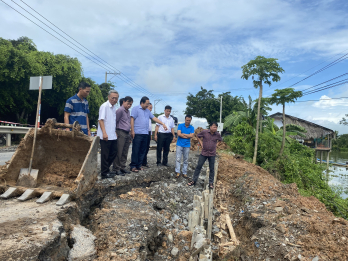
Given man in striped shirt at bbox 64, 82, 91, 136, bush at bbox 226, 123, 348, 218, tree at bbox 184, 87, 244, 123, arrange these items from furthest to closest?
tree at bbox 184, 87, 244, 123, bush at bbox 226, 123, 348, 218, man in striped shirt at bbox 64, 82, 91, 136

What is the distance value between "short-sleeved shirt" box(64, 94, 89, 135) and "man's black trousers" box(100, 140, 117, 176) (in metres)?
0.49

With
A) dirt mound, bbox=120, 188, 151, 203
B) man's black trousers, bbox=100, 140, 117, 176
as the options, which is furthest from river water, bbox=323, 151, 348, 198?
man's black trousers, bbox=100, 140, 117, 176

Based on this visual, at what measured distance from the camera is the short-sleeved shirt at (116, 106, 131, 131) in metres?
5.46

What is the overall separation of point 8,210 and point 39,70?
1524 centimetres

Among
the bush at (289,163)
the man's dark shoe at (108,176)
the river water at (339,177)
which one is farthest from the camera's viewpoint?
the river water at (339,177)

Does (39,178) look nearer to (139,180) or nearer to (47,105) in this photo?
(139,180)

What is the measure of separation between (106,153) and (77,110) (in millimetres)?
1026

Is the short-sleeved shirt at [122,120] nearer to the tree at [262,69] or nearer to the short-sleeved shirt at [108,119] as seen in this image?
the short-sleeved shirt at [108,119]

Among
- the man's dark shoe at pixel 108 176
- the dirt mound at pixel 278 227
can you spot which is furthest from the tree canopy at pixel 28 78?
the dirt mound at pixel 278 227

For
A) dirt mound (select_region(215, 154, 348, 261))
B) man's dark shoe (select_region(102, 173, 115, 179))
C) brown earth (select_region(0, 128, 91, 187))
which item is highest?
brown earth (select_region(0, 128, 91, 187))

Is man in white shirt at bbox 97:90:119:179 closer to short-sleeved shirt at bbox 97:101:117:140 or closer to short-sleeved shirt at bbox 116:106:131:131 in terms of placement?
short-sleeved shirt at bbox 97:101:117:140

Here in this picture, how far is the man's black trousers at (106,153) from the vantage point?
4918 mm

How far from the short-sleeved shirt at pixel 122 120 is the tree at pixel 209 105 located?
30.2 metres

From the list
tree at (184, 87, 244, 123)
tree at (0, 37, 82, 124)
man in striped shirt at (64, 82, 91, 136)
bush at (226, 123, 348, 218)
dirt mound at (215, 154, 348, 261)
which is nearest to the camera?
dirt mound at (215, 154, 348, 261)
